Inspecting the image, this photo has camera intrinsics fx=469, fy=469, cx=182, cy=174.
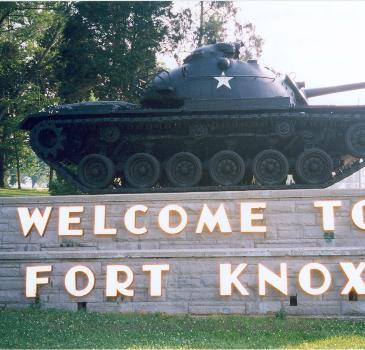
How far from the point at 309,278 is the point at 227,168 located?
5.08 m

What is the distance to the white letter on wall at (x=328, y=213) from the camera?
7.54m

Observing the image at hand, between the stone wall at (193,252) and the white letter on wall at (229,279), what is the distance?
9 cm

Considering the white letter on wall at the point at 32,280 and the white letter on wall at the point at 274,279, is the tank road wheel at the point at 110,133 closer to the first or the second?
the white letter on wall at the point at 32,280

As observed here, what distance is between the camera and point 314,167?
1197 cm

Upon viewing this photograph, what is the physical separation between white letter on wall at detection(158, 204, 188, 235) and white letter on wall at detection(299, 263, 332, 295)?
2032 mm

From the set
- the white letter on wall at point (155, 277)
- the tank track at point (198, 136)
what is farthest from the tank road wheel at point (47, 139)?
the white letter on wall at point (155, 277)

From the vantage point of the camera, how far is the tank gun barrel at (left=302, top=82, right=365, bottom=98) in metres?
14.3

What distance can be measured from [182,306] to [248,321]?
110 centimetres

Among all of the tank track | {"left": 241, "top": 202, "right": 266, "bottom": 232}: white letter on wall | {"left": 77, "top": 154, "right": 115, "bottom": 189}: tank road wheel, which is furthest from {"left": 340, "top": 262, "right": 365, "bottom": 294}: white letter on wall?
{"left": 77, "top": 154, "right": 115, "bottom": 189}: tank road wheel

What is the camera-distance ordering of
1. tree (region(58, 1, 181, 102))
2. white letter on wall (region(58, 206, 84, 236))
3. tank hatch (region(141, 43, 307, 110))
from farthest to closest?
tree (region(58, 1, 181, 102)) < tank hatch (region(141, 43, 307, 110)) < white letter on wall (region(58, 206, 84, 236))

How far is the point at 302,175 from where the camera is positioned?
1191 cm

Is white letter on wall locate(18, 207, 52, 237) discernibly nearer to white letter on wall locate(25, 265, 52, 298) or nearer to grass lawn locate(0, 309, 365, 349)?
white letter on wall locate(25, 265, 52, 298)

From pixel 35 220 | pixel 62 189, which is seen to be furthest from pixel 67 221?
pixel 62 189

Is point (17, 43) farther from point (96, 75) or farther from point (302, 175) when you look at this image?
point (302, 175)
